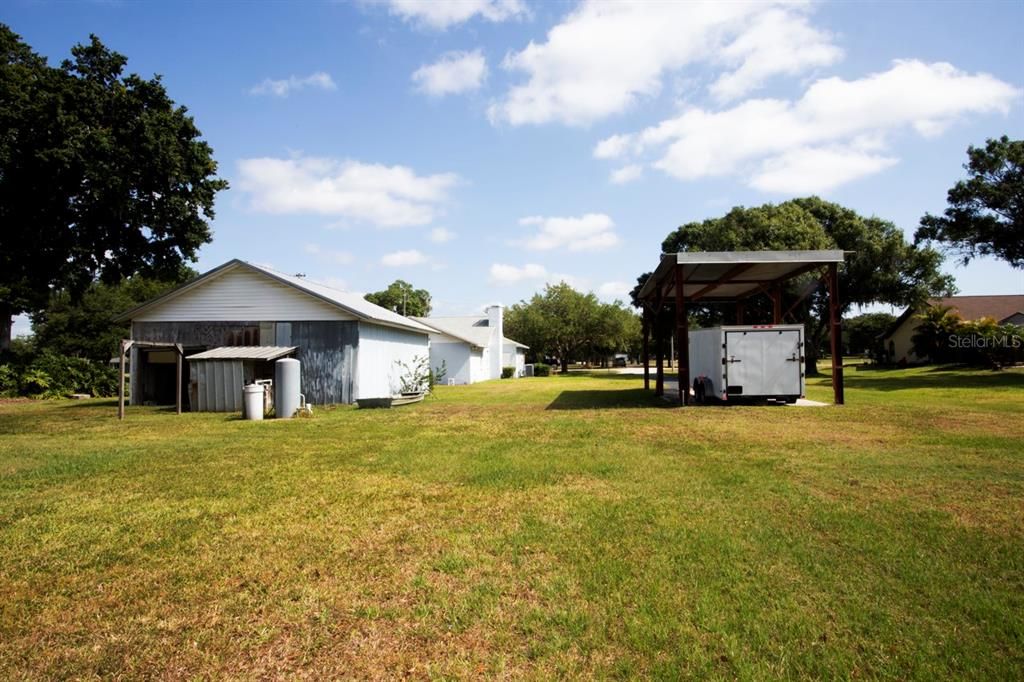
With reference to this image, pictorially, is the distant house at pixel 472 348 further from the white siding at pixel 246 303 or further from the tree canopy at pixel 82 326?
the tree canopy at pixel 82 326

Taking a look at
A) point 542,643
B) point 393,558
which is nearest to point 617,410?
point 393,558

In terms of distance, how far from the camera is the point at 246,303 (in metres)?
20.9

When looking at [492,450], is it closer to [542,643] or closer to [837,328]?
[542,643]

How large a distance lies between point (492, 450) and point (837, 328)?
12.8 metres

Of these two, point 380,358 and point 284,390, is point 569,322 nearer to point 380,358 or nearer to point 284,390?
point 380,358

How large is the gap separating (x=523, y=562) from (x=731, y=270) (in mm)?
16139

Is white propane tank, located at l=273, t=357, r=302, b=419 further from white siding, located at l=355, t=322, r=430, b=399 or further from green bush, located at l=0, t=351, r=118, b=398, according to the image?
green bush, located at l=0, t=351, r=118, b=398

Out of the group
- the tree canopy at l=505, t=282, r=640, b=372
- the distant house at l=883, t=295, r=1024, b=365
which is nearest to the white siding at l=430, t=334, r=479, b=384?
the tree canopy at l=505, t=282, r=640, b=372

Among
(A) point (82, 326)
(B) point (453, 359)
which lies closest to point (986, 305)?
(B) point (453, 359)

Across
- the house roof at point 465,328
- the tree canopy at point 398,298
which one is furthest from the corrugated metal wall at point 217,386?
the tree canopy at point 398,298

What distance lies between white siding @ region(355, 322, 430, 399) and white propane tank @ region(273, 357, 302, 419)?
4.35 m

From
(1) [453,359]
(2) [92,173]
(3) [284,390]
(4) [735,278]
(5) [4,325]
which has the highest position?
(2) [92,173]

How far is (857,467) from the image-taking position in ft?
24.5

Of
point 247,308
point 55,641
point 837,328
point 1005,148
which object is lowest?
point 55,641
